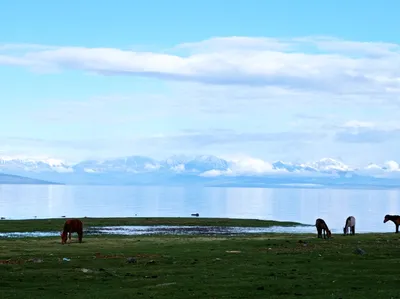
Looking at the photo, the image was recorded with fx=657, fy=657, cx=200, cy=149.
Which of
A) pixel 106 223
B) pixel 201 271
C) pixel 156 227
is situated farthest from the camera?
pixel 106 223

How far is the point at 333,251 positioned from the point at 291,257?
4.41m

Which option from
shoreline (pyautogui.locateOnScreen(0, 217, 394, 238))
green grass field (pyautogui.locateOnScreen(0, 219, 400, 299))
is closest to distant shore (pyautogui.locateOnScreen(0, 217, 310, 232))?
shoreline (pyautogui.locateOnScreen(0, 217, 394, 238))

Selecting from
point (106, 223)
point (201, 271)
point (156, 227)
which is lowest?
point (201, 271)

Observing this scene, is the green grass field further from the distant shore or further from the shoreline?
the distant shore

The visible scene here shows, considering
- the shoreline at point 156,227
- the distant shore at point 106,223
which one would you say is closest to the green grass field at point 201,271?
the shoreline at point 156,227

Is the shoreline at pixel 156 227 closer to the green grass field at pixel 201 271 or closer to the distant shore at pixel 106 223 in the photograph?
the distant shore at pixel 106 223

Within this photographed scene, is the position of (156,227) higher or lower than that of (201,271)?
higher

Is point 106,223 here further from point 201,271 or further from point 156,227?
point 201,271

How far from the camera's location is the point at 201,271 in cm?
3300

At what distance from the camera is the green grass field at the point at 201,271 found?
27.1 m

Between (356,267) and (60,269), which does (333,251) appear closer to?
(356,267)

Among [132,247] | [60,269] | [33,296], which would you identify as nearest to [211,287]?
A: [33,296]

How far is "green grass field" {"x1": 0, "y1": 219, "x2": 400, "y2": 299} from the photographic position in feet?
88.9

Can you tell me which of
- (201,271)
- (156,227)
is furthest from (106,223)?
(201,271)
